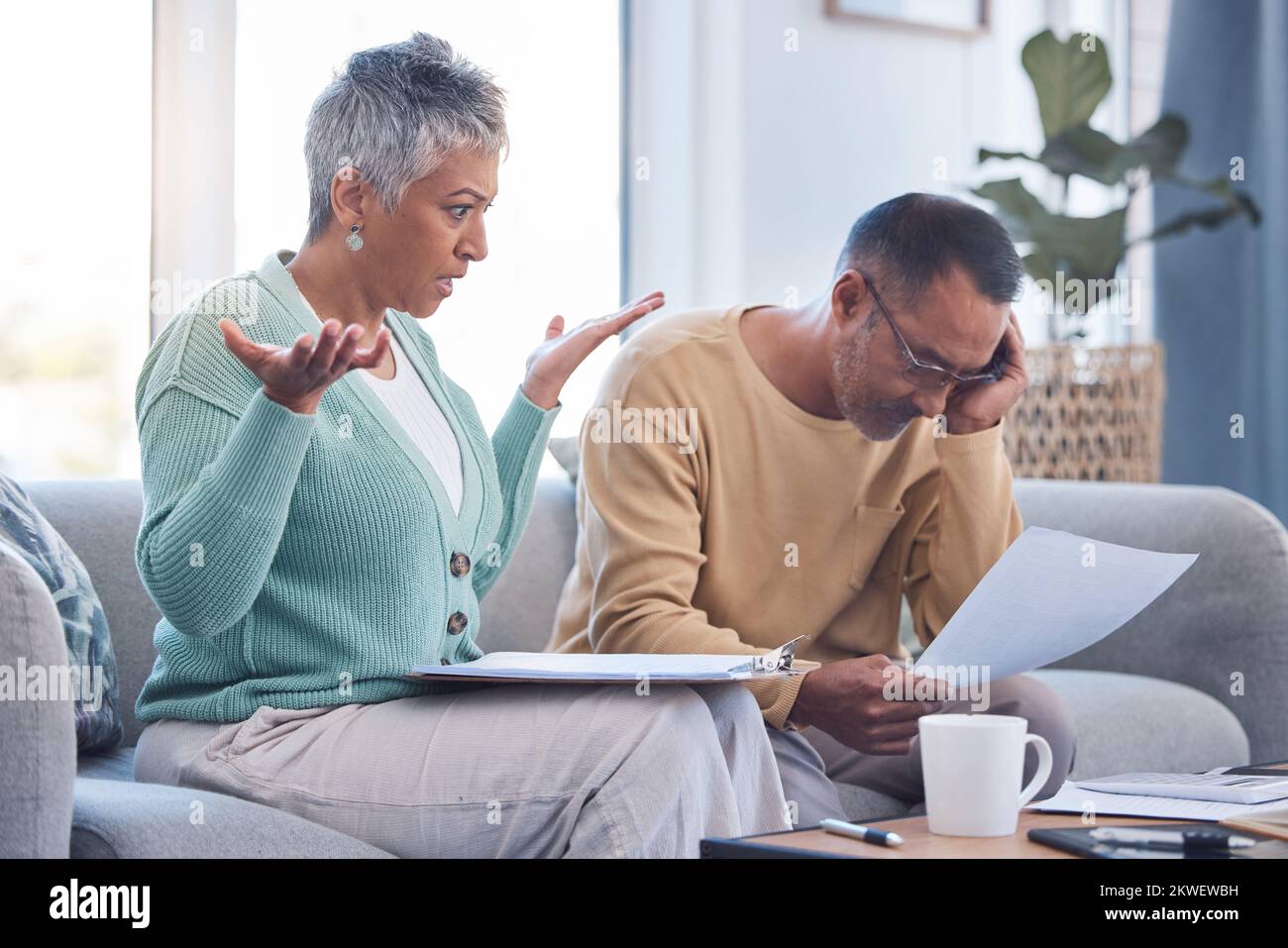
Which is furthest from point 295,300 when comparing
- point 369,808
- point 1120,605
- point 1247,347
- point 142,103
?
point 1247,347

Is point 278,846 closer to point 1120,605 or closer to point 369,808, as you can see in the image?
point 369,808

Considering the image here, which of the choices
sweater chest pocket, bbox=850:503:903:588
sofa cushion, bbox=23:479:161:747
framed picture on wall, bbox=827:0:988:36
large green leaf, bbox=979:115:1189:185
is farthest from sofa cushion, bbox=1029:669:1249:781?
framed picture on wall, bbox=827:0:988:36

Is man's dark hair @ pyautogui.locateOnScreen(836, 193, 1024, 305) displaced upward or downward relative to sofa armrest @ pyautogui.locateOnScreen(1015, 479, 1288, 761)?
upward

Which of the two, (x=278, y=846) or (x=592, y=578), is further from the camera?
(x=592, y=578)

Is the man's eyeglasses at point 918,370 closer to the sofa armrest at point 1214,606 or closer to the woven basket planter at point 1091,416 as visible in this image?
the sofa armrest at point 1214,606

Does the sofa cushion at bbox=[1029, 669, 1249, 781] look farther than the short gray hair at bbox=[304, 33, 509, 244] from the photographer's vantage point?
Yes

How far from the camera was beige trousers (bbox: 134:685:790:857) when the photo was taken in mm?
1071

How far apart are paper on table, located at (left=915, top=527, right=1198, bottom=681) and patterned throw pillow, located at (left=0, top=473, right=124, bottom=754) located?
0.82m

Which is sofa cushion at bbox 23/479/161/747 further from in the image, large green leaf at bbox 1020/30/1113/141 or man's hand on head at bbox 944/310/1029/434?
large green leaf at bbox 1020/30/1113/141

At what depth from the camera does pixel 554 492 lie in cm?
207

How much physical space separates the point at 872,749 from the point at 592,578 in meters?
0.40

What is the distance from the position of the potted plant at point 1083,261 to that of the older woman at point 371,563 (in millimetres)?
1643

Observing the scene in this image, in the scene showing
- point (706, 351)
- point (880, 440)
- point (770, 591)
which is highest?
point (706, 351)
